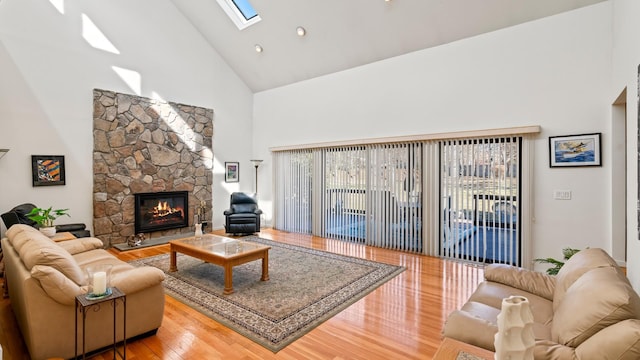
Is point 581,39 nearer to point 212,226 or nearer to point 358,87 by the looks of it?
point 358,87

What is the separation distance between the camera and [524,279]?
260 cm

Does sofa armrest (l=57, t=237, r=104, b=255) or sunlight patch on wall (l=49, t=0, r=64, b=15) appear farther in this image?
sunlight patch on wall (l=49, t=0, r=64, b=15)

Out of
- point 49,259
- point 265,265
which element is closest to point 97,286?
point 49,259

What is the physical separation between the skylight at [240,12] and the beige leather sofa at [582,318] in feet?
20.6

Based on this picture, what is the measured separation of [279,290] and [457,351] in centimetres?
254

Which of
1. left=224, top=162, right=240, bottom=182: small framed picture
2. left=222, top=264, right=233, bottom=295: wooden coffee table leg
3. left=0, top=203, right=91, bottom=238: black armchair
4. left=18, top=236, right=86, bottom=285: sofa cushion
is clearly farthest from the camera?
left=224, top=162, right=240, bottom=182: small framed picture

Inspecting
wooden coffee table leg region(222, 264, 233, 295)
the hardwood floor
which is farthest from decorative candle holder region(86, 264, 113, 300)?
wooden coffee table leg region(222, 264, 233, 295)

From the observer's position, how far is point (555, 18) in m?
4.23

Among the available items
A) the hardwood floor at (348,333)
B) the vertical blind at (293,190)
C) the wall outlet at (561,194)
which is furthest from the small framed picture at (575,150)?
the vertical blind at (293,190)

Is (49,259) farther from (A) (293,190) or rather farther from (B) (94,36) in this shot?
(A) (293,190)

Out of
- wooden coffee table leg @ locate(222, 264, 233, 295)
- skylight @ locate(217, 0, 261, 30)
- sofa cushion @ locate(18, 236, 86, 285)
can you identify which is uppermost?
skylight @ locate(217, 0, 261, 30)

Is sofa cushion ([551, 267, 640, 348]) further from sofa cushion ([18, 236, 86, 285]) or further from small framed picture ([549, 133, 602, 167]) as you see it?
sofa cushion ([18, 236, 86, 285])

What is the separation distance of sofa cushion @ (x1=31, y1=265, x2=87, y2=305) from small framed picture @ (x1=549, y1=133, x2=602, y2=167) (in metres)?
5.39

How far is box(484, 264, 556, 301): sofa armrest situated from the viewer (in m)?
2.47
